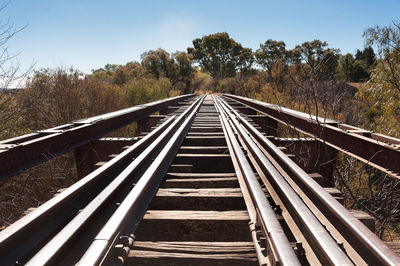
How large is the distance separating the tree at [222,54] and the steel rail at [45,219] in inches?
3453

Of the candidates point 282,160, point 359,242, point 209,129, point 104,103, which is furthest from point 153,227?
point 104,103

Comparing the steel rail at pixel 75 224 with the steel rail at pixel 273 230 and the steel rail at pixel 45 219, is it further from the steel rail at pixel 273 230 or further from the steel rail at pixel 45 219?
the steel rail at pixel 273 230

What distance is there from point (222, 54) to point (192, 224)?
93338 millimetres

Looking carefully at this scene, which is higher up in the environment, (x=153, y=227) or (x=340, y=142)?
(x=340, y=142)

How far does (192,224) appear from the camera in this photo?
228cm

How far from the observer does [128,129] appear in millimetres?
23375

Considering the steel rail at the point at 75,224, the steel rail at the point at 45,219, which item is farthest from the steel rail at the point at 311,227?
the steel rail at the point at 45,219

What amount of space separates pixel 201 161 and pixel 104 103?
64.9 ft

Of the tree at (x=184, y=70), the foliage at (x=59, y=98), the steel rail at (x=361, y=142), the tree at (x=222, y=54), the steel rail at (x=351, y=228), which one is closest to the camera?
the steel rail at (x=351, y=228)

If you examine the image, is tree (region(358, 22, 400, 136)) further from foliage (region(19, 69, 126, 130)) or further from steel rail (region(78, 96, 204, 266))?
foliage (region(19, 69, 126, 130))

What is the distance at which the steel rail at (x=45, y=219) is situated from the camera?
155 centimetres

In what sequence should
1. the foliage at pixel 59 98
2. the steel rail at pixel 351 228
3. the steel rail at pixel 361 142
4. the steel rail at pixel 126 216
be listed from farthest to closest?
1. the foliage at pixel 59 98
2. the steel rail at pixel 361 142
3. the steel rail at pixel 126 216
4. the steel rail at pixel 351 228

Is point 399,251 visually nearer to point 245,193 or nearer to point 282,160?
point 245,193

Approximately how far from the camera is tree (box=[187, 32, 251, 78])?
89.2 meters
